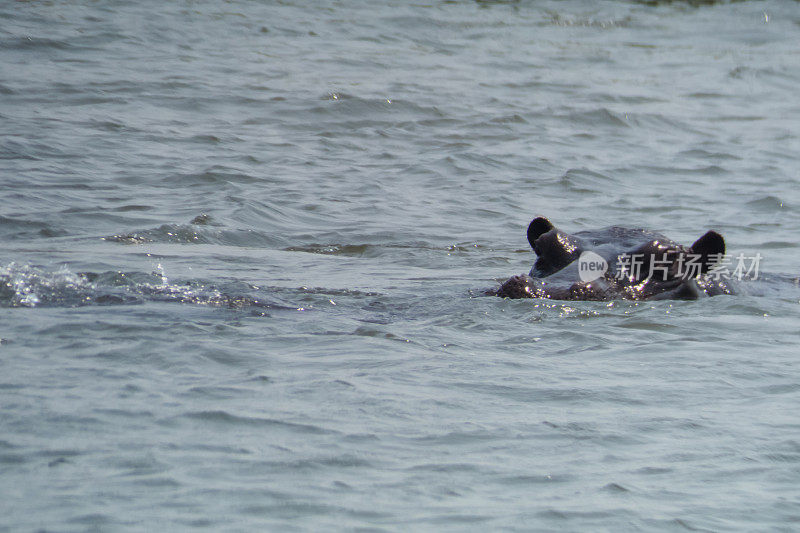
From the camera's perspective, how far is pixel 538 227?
732cm

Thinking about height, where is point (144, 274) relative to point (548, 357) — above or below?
below

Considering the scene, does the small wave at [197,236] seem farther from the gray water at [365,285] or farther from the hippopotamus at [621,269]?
the hippopotamus at [621,269]

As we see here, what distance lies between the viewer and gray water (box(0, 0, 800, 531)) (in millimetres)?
3514

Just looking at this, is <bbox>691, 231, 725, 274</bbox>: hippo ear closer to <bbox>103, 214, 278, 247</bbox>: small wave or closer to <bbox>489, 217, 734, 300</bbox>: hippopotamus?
<bbox>489, 217, 734, 300</bbox>: hippopotamus

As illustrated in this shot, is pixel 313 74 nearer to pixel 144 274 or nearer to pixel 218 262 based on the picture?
pixel 218 262

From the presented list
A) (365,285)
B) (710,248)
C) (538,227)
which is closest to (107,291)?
(365,285)

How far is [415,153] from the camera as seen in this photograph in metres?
14.2

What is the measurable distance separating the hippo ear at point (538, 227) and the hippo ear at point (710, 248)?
1.06 meters

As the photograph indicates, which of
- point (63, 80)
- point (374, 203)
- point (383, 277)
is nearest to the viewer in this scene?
point (383, 277)

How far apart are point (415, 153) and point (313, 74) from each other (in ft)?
14.5

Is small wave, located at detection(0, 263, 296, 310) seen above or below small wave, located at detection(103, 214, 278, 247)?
above

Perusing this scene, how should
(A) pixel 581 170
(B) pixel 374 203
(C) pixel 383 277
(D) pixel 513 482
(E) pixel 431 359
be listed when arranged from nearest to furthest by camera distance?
(D) pixel 513 482 < (E) pixel 431 359 < (C) pixel 383 277 < (B) pixel 374 203 < (A) pixel 581 170

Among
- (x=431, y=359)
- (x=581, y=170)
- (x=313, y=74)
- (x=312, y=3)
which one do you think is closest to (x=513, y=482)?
(x=431, y=359)

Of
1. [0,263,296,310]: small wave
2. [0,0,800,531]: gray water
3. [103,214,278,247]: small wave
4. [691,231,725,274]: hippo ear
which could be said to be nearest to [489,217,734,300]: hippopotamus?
[691,231,725,274]: hippo ear
